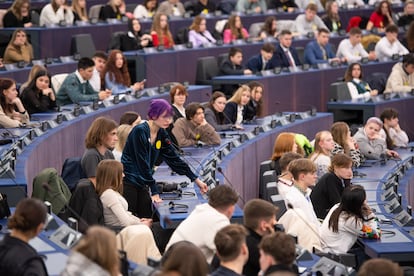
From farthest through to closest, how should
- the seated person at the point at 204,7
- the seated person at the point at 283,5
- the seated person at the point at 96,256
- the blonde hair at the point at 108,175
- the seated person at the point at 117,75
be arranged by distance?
the seated person at the point at 283,5
the seated person at the point at 204,7
the seated person at the point at 117,75
the blonde hair at the point at 108,175
the seated person at the point at 96,256

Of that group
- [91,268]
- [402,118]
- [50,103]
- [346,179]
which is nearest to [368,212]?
[346,179]

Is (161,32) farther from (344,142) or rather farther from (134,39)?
(344,142)

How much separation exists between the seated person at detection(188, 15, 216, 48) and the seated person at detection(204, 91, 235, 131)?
139 inches

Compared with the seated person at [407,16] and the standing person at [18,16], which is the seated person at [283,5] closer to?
the seated person at [407,16]

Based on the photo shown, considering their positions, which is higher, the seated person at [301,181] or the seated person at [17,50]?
the seated person at [17,50]

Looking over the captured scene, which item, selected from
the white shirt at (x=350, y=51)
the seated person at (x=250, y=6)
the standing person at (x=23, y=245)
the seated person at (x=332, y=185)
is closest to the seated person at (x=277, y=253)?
the standing person at (x=23, y=245)

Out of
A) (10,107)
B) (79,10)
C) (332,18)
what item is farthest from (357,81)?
(10,107)

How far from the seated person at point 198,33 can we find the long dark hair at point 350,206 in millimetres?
7646

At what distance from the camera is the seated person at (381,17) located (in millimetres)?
16969

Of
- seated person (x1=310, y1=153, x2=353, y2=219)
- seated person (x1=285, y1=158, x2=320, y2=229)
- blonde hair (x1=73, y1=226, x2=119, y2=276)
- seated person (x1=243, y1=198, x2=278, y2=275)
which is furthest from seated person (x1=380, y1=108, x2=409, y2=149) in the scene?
blonde hair (x1=73, y1=226, x2=119, y2=276)

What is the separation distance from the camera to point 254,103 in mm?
11867

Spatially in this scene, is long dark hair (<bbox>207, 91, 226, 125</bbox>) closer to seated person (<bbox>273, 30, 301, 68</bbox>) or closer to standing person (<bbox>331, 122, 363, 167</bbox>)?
standing person (<bbox>331, 122, 363, 167</bbox>)

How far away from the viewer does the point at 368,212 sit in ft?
23.5

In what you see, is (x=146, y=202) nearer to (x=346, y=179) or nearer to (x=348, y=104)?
(x=346, y=179)
